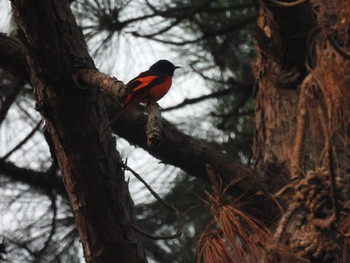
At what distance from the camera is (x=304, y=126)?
2.49 meters

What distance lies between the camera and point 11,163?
12.1 feet

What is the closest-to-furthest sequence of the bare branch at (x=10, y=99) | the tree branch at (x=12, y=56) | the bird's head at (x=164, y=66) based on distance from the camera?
the tree branch at (x=12, y=56) < the bare branch at (x=10, y=99) < the bird's head at (x=164, y=66)

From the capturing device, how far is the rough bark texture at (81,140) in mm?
2355

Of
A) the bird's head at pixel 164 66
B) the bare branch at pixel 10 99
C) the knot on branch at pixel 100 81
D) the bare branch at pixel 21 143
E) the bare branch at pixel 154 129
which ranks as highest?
the bare branch at pixel 10 99

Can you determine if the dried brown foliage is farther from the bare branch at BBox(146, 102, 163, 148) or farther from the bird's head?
the bird's head

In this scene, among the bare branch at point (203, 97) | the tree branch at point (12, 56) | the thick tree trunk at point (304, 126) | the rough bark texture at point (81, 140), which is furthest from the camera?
the bare branch at point (203, 97)

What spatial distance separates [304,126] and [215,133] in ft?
6.71

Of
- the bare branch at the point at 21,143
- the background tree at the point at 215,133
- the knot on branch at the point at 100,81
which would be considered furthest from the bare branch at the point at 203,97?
the knot on branch at the point at 100,81

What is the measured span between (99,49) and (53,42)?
1.84m

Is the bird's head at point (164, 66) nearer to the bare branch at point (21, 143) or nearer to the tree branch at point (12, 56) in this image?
the bare branch at point (21, 143)

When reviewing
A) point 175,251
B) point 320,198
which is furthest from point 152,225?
point 320,198

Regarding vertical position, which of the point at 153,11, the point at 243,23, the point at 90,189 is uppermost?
the point at 153,11

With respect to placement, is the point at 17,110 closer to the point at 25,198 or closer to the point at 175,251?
Result: the point at 25,198

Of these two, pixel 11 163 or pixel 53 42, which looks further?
pixel 11 163
